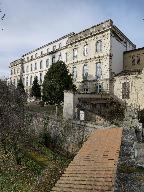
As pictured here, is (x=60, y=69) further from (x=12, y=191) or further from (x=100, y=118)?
(x=12, y=191)

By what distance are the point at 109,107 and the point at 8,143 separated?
20.7 meters

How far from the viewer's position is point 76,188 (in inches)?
293

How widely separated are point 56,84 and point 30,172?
26.5 m

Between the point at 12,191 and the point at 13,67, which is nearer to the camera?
the point at 12,191

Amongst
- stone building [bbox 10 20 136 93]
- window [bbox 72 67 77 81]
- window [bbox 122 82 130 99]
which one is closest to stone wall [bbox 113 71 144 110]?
window [bbox 122 82 130 99]

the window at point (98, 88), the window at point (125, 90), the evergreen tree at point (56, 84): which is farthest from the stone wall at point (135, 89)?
the evergreen tree at point (56, 84)

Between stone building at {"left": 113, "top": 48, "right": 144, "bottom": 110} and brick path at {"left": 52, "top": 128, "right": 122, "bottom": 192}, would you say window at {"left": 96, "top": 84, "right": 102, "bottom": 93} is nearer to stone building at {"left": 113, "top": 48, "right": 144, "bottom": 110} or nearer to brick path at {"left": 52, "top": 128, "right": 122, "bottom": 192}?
stone building at {"left": 113, "top": 48, "right": 144, "bottom": 110}

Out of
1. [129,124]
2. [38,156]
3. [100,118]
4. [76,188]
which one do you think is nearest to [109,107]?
[100,118]

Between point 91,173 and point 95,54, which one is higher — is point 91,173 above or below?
below

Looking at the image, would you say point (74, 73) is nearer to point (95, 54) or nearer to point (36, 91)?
point (95, 54)

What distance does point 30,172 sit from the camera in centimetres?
1480

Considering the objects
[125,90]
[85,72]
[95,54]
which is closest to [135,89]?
[125,90]

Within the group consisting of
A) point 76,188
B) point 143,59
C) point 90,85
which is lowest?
point 76,188

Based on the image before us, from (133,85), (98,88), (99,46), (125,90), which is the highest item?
(99,46)
